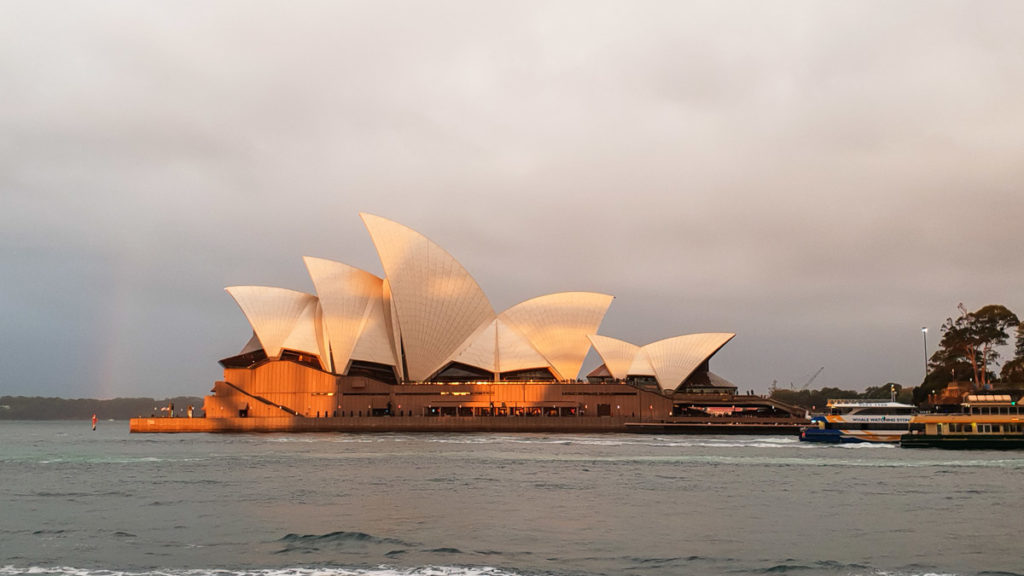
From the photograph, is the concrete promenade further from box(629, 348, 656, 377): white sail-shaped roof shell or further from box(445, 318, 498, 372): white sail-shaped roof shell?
box(629, 348, 656, 377): white sail-shaped roof shell

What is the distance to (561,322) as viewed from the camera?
276ft

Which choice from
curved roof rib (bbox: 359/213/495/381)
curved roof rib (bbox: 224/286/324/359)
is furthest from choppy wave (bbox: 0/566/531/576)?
curved roof rib (bbox: 224/286/324/359)

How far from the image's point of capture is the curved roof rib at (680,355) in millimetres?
83250

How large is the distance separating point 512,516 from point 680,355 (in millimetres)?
62587

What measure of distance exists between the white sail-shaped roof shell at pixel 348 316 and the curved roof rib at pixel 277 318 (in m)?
2.44

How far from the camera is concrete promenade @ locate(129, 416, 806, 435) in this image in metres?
76.1

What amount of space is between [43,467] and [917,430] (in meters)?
50.5

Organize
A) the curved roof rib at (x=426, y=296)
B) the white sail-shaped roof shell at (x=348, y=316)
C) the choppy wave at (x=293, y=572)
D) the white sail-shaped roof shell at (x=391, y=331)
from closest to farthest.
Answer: the choppy wave at (x=293, y=572) → the curved roof rib at (x=426, y=296) → the white sail-shaped roof shell at (x=348, y=316) → the white sail-shaped roof shell at (x=391, y=331)

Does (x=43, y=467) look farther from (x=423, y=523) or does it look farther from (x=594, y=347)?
(x=594, y=347)

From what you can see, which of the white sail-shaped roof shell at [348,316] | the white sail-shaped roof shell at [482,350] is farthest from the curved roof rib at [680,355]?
the white sail-shaped roof shell at [348,316]

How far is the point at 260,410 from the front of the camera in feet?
257

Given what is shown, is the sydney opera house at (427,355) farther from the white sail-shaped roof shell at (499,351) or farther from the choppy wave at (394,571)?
the choppy wave at (394,571)

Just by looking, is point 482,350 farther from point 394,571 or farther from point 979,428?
point 394,571

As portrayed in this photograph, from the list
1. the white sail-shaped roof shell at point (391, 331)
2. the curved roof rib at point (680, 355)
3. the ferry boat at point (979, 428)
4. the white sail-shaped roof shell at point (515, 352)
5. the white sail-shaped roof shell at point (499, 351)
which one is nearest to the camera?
the ferry boat at point (979, 428)
